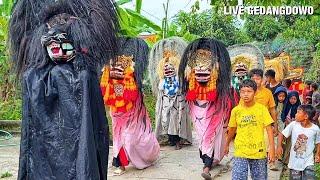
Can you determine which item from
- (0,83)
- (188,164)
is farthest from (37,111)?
(0,83)

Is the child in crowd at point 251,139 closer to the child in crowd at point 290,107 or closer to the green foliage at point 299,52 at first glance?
the child in crowd at point 290,107

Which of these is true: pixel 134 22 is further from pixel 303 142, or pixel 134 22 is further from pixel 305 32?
pixel 305 32

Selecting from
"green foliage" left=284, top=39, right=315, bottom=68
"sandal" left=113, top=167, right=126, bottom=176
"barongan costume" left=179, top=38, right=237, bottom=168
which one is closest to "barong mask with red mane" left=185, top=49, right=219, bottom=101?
"barongan costume" left=179, top=38, right=237, bottom=168

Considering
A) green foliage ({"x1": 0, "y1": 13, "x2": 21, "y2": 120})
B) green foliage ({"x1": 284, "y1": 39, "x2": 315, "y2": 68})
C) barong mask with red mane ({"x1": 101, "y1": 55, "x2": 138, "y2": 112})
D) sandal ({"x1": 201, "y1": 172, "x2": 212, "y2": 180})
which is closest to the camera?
sandal ({"x1": 201, "y1": 172, "x2": 212, "y2": 180})

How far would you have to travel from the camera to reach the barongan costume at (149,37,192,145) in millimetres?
8266

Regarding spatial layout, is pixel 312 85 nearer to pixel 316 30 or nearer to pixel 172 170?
pixel 172 170

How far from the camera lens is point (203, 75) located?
263 inches

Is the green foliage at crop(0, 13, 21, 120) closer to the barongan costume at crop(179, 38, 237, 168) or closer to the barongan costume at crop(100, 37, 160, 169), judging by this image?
the barongan costume at crop(100, 37, 160, 169)

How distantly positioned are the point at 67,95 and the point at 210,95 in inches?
131

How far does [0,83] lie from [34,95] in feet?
32.4

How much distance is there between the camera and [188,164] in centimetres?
748

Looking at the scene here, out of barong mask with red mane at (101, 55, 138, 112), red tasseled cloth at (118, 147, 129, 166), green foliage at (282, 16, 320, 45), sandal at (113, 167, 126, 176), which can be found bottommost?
sandal at (113, 167, 126, 176)

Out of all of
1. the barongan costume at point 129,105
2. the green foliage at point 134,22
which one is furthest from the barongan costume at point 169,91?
the barongan costume at point 129,105

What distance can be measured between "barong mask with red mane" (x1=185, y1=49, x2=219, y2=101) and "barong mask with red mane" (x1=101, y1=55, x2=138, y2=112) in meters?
0.77
